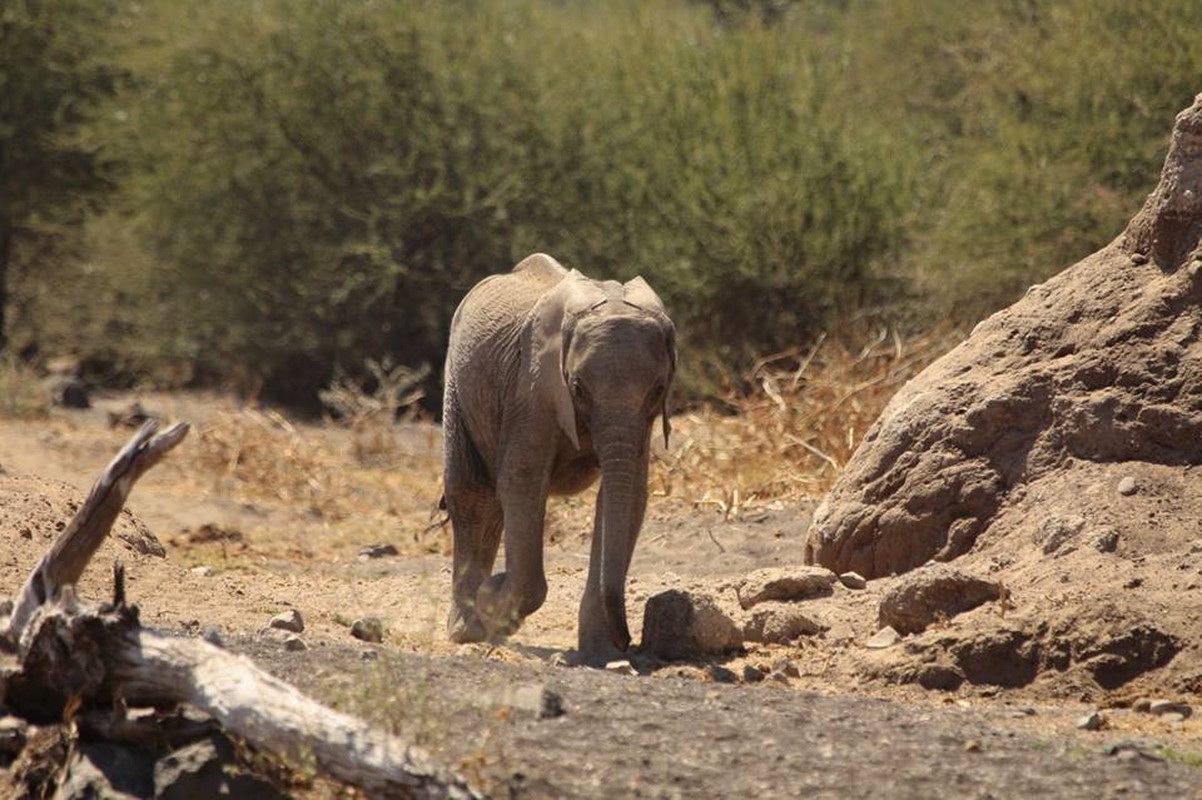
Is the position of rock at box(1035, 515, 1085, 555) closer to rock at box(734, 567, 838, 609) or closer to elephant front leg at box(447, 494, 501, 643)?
rock at box(734, 567, 838, 609)

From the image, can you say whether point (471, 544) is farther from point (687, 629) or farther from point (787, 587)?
point (687, 629)

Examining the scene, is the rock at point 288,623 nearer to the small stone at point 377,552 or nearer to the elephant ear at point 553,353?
the elephant ear at point 553,353

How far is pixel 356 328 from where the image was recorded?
21.5m

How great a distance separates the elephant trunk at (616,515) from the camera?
7.45m

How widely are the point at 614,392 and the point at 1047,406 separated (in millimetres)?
2180

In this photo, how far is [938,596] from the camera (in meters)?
7.65

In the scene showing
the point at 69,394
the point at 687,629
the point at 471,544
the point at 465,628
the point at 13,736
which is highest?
the point at 13,736

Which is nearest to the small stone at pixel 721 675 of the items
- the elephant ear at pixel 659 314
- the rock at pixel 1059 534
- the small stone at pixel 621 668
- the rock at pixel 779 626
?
the small stone at pixel 621 668

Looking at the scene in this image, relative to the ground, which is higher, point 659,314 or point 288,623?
point 659,314

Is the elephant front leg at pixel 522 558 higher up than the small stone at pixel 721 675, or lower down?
higher up

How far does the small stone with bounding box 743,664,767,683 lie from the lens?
24.3ft

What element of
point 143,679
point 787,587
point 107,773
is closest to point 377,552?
point 787,587

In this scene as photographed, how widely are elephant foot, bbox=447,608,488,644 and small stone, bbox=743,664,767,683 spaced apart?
140cm

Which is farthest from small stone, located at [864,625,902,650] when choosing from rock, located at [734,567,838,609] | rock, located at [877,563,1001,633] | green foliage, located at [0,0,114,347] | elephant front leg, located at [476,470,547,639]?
green foliage, located at [0,0,114,347]
